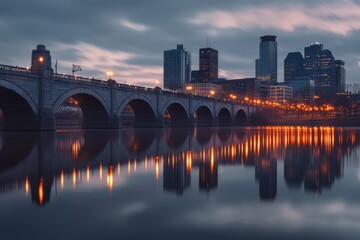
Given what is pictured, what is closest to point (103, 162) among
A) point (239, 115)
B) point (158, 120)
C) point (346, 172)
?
point (346, 172)

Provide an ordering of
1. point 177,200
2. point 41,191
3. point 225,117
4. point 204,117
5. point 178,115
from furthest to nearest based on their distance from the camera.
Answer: point 225,117, point 204,117, point 178,115, point 41,191, point 177,200

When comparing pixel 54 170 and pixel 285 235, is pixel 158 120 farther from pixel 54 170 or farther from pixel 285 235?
pixel 285 235

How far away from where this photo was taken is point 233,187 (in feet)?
37.6

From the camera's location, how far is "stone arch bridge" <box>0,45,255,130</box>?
44.8 metres

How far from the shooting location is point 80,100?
201 feet

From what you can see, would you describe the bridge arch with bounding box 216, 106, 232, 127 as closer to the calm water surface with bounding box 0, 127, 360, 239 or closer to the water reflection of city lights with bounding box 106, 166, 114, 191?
the calm water surface with bounding box 0, 127, 360, 239

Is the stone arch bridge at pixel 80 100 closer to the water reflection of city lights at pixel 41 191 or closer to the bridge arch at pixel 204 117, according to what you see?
the bridge arch at pixel 204 117

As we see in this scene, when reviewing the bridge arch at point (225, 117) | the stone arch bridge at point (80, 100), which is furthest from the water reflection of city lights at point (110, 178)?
the bridge arch at point (225, 117)

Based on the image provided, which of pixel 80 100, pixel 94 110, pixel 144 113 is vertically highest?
pixel 80 100

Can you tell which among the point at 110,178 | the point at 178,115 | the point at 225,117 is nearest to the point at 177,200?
the point at 110,178

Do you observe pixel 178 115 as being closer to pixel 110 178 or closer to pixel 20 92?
pixel 20 92

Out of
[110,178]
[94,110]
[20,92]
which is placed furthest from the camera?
[94,110]

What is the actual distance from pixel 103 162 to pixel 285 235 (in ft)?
38.2

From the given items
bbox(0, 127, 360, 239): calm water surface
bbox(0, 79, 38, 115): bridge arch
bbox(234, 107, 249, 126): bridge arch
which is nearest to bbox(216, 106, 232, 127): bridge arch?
bbox(234, 107, 249, 126): bridge arch
